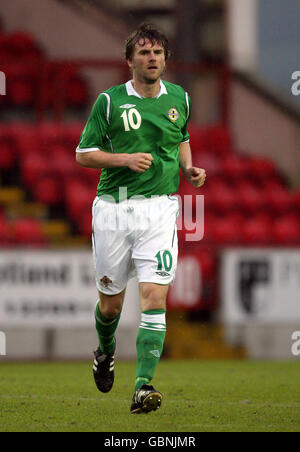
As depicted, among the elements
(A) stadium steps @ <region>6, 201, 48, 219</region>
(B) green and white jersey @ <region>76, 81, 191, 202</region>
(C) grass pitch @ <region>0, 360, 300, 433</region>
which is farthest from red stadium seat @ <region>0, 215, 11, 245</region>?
(B) green and white jersey @ <region>76, 81, 191, 202</region>

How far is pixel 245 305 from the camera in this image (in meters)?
10.6

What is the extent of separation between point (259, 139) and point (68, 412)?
9.25 metres

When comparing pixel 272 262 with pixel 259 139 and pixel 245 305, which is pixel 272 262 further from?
pixel 259 139

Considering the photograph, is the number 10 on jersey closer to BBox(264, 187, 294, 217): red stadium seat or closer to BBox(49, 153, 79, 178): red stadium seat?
BBox(49, 153, 79, 178): red stadium seat

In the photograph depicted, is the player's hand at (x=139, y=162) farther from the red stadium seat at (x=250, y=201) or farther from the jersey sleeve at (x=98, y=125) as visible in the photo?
the red stadium seat at (x=250, y=201)

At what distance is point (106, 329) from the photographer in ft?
20.5

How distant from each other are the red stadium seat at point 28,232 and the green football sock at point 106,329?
4.24m

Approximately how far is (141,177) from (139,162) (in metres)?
0.23

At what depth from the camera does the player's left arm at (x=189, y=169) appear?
19.4 ft

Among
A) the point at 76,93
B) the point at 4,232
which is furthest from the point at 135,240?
the point at 76,93

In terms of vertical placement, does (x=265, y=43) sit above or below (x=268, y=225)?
above

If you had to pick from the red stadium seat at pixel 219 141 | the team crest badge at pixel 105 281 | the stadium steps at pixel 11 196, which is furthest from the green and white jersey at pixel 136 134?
the red stadium seat at pixel 219 141

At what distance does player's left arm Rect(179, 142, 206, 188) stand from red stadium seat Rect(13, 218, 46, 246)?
14.8 feet

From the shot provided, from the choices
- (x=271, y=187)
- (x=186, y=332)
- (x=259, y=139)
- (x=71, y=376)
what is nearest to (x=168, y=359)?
(x=186, y=332)
